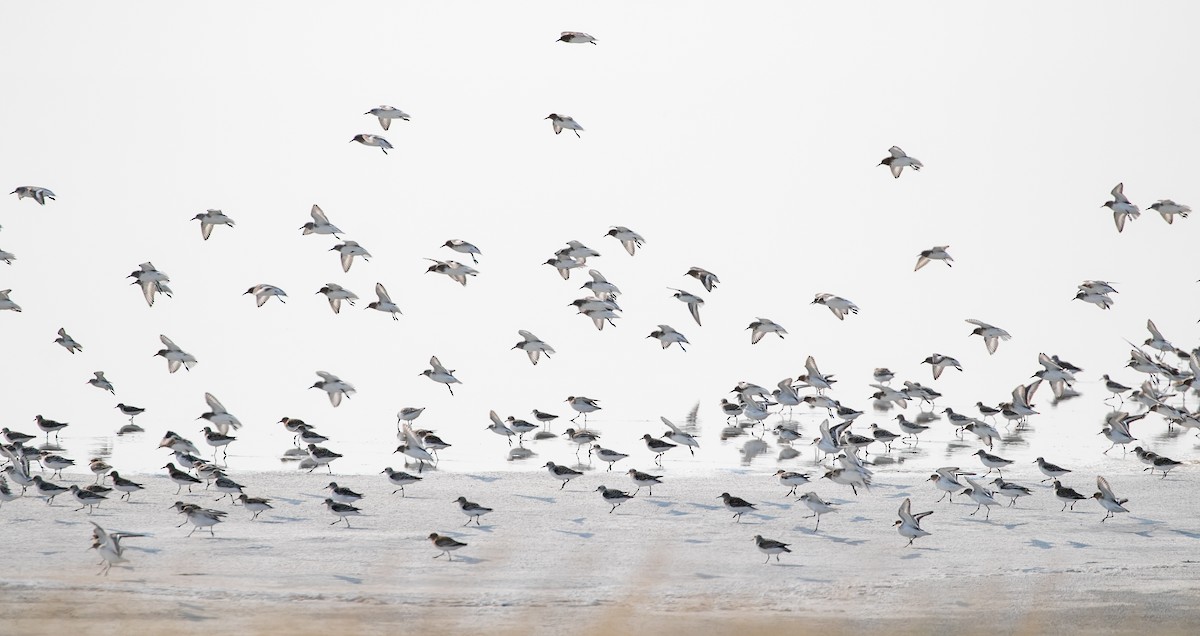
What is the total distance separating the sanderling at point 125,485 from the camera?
15734mm

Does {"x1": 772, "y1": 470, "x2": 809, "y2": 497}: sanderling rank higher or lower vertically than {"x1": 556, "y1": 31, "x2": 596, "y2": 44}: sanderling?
lower

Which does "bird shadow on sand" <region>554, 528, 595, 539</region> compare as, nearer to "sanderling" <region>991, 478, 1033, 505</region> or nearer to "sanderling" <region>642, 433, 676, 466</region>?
"sanderling" <region>642, 433, 676, 466</region>

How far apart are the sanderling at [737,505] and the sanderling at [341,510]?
3848mm

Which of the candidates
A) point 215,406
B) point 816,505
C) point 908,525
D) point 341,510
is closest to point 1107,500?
point 908,525

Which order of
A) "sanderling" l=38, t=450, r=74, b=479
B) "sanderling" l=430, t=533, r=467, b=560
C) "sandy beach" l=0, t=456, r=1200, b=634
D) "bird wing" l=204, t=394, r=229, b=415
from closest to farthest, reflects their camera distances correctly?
"sandy beach" l=0, t=456, r=1200, b=634, "sanderling" l=430, t=533, r=467, b=560, "sanderling" l=38, t=450, r=74, b=479, "bird wing" l=204, t=394, r=229, b=415

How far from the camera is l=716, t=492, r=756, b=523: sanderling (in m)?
15.0

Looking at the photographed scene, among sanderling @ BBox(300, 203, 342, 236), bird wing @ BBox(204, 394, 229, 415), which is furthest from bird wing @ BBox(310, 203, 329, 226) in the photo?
bird wing @ BBox(204, 394, 229, 415)

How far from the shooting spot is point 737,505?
15.0m

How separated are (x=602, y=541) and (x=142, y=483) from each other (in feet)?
19.1

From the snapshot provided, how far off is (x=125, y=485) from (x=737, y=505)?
6.64 metres

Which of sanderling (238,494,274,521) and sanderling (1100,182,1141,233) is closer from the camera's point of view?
sanderling (238,494,274,521)

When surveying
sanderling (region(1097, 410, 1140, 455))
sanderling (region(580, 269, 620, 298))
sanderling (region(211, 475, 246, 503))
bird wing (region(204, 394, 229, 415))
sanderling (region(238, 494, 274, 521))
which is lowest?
sanderling (region(238, 494, 274, 521))

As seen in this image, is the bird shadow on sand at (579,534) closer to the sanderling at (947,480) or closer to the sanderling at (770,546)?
the sanderling at (770,546)

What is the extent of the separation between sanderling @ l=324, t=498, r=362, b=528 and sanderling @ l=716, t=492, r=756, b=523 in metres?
3.85
